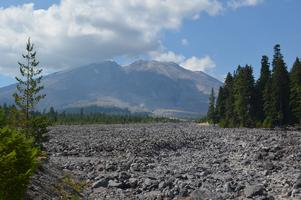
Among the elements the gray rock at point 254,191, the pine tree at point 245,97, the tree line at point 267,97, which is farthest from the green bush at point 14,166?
the pine tree at point 245,97

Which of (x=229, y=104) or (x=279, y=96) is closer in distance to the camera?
(x=279, y=96)

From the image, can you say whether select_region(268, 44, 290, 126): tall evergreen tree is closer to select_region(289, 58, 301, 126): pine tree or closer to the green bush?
select_region(289, 58, 301, 126): pine tree

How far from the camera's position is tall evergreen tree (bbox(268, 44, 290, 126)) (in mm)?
80688

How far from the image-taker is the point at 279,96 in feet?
265

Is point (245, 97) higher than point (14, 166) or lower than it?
higher

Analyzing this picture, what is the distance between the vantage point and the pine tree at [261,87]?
89625mm

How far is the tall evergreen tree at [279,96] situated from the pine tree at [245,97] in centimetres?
663

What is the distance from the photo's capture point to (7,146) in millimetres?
15805

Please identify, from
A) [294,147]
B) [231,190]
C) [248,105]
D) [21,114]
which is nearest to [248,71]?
[248,105]

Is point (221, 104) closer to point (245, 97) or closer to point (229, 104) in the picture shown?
point (229, 104)

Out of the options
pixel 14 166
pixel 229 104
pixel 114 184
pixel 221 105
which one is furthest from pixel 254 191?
pixel 221 105

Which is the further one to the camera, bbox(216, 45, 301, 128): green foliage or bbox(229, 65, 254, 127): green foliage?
bbox(229, 65, 254, 127): green foliage

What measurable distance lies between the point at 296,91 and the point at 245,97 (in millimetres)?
13443

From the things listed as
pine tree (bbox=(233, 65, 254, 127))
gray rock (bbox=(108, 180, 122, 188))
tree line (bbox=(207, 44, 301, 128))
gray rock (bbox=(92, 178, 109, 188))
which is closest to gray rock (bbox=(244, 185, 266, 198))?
gray rock (bbox=(108, 180, 122, 188))
